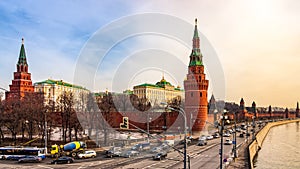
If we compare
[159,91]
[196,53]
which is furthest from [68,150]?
[159,91]

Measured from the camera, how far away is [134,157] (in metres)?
37.4

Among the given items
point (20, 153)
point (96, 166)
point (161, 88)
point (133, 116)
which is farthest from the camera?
point (161, 88)

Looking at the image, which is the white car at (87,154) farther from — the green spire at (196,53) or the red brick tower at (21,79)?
the red brick tower at (21,79)

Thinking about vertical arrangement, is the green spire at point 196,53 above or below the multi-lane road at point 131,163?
above

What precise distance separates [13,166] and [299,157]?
44.5 meters

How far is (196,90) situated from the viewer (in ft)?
235

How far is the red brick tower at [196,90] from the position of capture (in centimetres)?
7088

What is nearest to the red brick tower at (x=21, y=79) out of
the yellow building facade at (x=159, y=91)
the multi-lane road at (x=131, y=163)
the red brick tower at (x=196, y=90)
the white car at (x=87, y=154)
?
the yellow building facade at (x=159, y=91)

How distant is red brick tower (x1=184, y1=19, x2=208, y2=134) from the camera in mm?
70875

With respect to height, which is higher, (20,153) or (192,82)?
(192,82)

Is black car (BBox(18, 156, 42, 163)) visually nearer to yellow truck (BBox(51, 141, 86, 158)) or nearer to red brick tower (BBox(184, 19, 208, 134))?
yellow truck (BBox(51, 141, 86, 158))

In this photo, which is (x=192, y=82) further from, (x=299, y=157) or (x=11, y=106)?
(x=11, y=106)

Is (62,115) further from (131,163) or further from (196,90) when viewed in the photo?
(196,90)

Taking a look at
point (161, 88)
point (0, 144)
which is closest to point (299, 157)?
point (0, 144)
